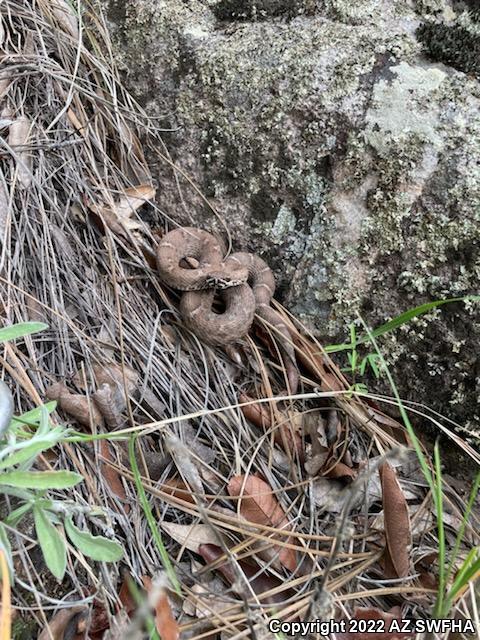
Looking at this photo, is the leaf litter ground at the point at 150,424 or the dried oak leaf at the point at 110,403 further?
the dried oak leaf at the point at 110,403

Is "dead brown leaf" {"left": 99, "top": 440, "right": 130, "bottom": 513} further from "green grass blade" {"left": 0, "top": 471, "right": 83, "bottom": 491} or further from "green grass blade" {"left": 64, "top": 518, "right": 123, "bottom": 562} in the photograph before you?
"green grass blade" {"left": 0, "top": 471, "right": 83, "bottom": 491}

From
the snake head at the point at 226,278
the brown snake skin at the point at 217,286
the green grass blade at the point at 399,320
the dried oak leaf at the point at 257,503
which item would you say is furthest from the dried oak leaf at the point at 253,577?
the snake head at the point at 226,278

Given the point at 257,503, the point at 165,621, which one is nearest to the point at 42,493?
the point at 165,621

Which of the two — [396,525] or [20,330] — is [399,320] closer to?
[396,525]

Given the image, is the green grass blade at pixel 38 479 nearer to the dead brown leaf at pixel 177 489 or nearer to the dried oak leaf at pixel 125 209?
the dead brown leaf at pixel 177 489

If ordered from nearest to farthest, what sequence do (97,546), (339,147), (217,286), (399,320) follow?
(97,546), (399,320), (339,147), (217,286)

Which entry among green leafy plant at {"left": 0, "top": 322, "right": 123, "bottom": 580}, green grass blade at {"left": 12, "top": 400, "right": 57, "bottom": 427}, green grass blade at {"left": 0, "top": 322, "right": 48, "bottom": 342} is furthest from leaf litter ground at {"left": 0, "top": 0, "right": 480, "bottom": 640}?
green grass blade at {"left": 0, "top": 322, "right": 48, "bottom": 342}
